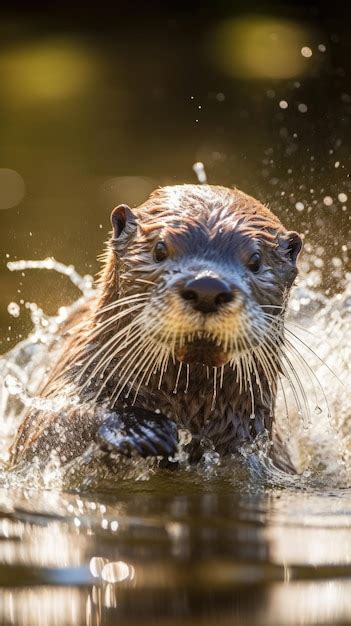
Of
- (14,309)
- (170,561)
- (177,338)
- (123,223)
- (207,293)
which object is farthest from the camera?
(14,309)

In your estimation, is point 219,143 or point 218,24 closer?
point 219,143

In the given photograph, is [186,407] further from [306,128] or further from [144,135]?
[144,135]

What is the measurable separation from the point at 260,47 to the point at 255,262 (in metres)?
8.10

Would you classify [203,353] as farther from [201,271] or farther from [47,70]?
[47,70]

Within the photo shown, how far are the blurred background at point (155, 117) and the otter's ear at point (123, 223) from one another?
1631 millimetres

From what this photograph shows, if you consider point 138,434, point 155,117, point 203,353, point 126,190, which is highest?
point 155,117

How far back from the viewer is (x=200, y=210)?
386 cm

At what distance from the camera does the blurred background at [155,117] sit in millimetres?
6844

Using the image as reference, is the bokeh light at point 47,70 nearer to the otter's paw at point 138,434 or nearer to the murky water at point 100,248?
the murky water at point 100,248

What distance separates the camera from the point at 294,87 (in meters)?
10.1

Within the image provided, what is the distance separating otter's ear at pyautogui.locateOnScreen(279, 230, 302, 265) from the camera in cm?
401

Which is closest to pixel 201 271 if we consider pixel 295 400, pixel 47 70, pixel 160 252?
pixel 160 252

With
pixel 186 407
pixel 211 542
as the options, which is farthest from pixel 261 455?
pixel 211 542

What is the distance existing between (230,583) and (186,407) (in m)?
1.38
